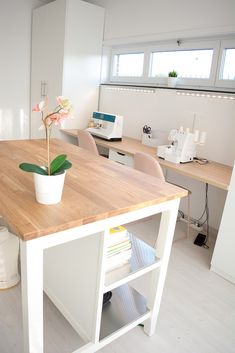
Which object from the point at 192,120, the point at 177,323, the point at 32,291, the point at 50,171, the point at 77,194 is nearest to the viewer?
the point at 32,291

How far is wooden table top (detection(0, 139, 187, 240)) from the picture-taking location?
995 millimetres

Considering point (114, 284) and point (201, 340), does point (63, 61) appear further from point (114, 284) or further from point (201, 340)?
point (201, 340)

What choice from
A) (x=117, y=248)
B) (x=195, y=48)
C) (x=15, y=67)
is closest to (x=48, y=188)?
(x=117, y=248)

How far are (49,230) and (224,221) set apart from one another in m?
1.57

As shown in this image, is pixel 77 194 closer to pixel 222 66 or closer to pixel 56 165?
pixel 56 165

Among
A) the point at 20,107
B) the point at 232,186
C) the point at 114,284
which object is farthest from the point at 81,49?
the point at 114,284

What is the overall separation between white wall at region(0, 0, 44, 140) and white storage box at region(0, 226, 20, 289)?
2810mm

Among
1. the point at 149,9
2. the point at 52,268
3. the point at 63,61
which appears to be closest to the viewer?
the point at 52,268

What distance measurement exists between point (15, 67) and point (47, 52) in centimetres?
61

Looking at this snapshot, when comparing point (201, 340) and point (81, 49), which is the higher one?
point (81, 49)

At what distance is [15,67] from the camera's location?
161 inches

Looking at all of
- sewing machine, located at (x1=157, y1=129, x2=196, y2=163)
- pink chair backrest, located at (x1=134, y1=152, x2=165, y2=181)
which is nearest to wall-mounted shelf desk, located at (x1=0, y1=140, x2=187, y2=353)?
pink chair backrest, located at (x1=134, y1=152, x2=165, y2=181)

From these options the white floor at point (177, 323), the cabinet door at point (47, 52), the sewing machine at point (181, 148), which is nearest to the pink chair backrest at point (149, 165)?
the sewing machine at point (181, 148)

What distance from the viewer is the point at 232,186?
2.01m
